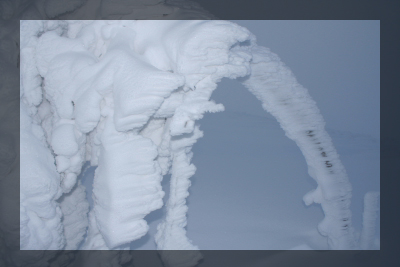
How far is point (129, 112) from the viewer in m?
1.31

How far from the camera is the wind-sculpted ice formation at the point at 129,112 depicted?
1.35m

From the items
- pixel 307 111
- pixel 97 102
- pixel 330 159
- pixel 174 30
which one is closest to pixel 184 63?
pixel 174 30

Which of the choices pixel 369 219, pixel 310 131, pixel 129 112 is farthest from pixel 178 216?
pixel 369 219

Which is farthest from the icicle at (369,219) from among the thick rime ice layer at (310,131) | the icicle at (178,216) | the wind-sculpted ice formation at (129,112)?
the icicle at (178,216)

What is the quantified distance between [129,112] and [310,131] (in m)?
1.22

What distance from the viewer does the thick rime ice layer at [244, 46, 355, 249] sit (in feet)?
5.88

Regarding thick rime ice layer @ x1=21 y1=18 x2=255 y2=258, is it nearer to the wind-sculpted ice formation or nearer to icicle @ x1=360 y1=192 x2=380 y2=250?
the wind-sculpted ice formation

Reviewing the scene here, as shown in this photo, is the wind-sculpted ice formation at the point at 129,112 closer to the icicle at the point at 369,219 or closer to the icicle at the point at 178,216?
the icicle at the point at 178,216

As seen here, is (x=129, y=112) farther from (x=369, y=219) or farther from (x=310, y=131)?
(x=369, y=219)

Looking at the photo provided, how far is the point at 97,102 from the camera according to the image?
147 centimetres

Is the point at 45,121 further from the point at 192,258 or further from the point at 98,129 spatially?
the point at 192,258

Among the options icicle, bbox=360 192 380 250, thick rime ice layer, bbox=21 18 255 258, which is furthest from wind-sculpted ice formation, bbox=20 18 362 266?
icicle, bbox=360 192 380 250

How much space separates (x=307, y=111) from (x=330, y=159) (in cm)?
38

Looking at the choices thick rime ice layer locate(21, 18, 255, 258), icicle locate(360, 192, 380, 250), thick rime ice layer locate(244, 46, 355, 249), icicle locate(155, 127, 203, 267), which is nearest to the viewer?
thick rime ice layer locate(21, 18, 255, 258)
